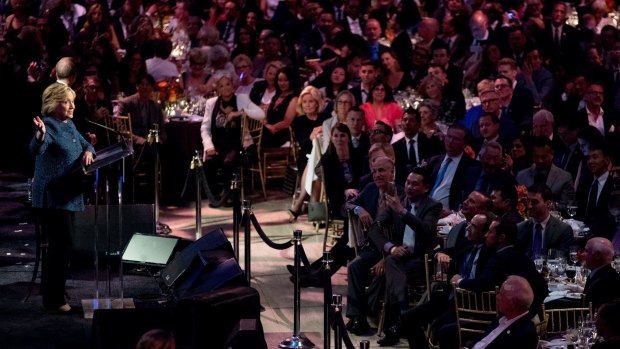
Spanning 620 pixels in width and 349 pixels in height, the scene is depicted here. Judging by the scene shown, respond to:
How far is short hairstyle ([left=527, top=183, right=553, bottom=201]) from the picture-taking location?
10367mm

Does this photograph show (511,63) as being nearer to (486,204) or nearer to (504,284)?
(486,204)

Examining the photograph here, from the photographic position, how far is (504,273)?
8859 millimetres

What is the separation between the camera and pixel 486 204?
9.98 meters

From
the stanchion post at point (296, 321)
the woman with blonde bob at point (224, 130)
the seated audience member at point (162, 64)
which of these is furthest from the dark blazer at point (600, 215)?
the seated audience member at point (162, 64)

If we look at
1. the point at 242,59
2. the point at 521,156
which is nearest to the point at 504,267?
the point at 521,156

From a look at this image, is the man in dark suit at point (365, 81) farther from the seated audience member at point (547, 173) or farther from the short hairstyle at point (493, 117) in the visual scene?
the seated audience member at point (547, 173)

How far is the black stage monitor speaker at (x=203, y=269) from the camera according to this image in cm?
930

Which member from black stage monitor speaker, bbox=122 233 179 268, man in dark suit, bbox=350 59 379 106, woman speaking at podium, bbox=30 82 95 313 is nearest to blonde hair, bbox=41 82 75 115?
woman speaking at podium, bbox=30 82 95 313

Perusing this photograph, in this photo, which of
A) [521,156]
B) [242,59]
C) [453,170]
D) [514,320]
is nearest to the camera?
[514,320]

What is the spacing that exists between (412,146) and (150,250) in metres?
2.76

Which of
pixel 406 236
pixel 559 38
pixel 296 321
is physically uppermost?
pixel 559 38

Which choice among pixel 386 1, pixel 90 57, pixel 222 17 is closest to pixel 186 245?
pixel 90 57

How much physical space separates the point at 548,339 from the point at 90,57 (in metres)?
7.78

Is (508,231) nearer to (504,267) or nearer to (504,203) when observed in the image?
(504,267)
